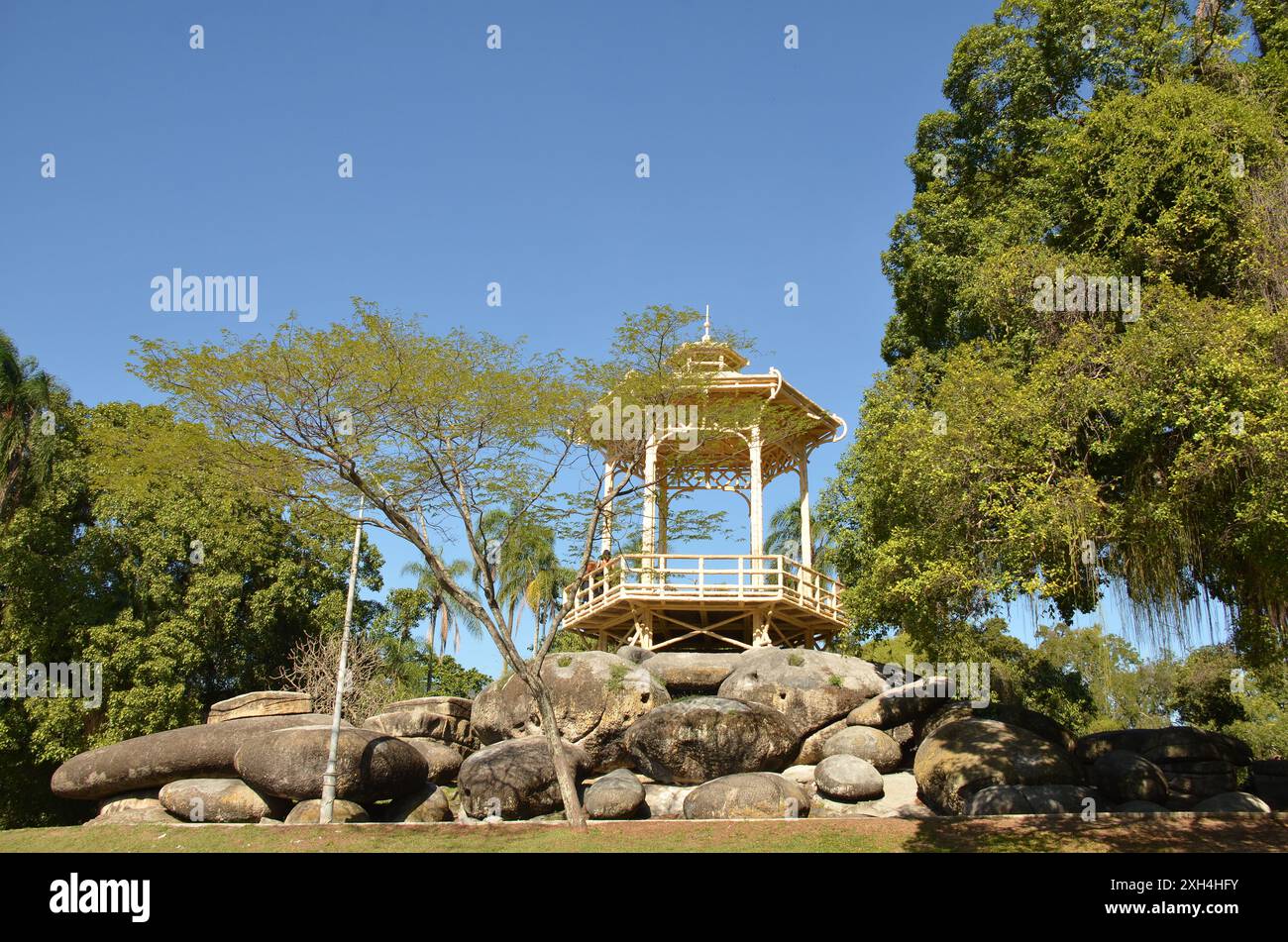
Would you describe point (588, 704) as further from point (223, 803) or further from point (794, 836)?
point (223, 803)

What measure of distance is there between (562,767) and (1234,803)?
1177cm

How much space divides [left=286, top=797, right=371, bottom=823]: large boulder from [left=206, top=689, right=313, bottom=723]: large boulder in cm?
490

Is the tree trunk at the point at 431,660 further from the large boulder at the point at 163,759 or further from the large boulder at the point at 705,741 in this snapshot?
the large boulder at the point at 705,741

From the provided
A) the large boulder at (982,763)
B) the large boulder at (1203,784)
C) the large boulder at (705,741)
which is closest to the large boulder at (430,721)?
the large boulder at (705,741)

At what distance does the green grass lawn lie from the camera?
1398 cm

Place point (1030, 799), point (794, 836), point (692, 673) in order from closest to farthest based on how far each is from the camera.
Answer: point (794, 836) < point (1030, 799) < point (692, 673)

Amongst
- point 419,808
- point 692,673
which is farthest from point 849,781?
point 419,808

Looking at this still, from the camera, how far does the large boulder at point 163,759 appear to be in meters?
22.1

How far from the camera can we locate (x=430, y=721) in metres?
24.2

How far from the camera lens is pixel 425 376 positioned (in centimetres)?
1825

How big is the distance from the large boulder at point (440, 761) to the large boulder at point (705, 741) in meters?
5.20
